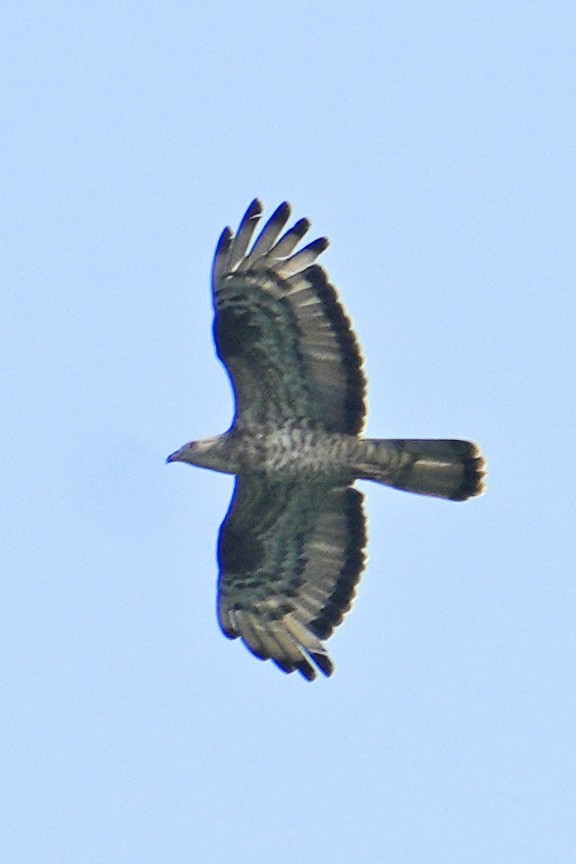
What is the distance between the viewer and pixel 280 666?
1794 cm

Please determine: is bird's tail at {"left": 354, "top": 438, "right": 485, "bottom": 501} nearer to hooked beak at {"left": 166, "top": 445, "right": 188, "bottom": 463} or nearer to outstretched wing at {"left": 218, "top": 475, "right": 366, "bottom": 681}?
outstretched wing at {"left": 218, "top": 475, "right": 366, "bottom": 681}

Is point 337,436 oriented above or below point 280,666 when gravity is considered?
above

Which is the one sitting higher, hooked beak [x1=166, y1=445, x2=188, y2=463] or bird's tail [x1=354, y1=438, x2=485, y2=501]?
bird's tail [x1=354, y1=438, x2=485, y2=501]

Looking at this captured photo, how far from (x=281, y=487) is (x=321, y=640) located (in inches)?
48.1

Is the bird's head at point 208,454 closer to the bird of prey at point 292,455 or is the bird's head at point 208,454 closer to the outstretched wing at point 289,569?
the bird of prey at point 292,455

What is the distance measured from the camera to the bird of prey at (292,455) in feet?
55.9

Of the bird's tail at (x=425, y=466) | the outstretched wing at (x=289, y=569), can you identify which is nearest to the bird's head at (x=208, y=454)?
the outstretched wing at (x=289, y=569)

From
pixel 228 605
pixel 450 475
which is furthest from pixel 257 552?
pixel 450 475

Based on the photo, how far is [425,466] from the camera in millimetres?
17375

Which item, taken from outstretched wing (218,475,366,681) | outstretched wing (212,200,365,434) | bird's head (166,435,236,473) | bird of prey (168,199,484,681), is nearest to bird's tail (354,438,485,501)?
bird of prey (168,199,484,681)

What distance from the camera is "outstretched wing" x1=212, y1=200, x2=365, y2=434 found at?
16969mm

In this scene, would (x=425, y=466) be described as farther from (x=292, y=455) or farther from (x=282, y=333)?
(x=282, y=333)

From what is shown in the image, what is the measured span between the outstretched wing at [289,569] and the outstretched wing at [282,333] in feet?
2.63

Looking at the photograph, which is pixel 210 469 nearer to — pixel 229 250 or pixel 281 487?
pixel 281 487
